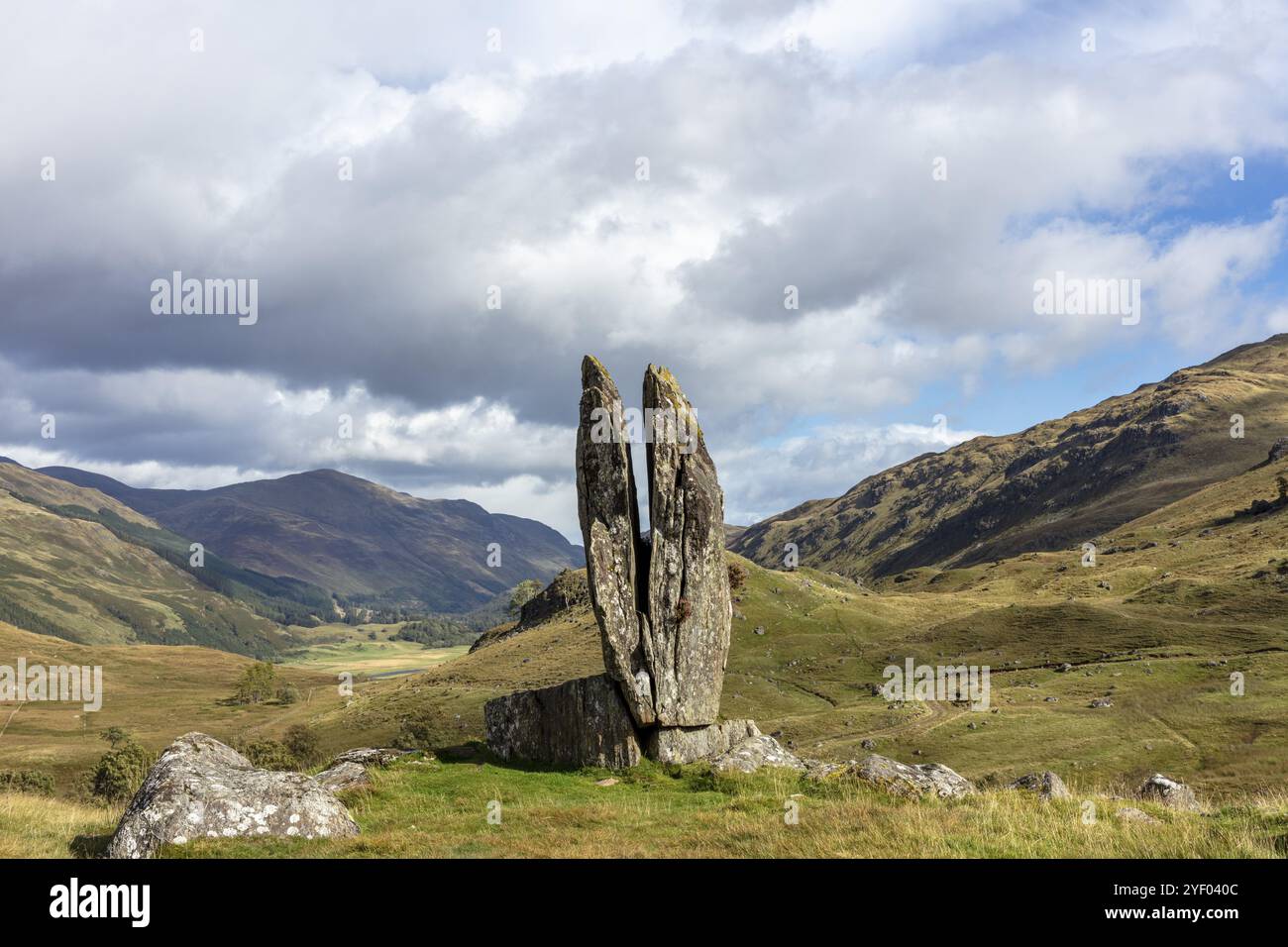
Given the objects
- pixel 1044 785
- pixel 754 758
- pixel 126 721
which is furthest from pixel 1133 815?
pixel 126 721

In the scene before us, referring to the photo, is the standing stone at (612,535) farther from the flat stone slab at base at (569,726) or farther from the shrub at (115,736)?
the shrub at (115,736)

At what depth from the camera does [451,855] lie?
17.0 meters

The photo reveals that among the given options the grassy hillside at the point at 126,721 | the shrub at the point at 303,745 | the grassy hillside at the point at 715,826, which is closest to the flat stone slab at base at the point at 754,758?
the grassy hillside at the point at 715,826

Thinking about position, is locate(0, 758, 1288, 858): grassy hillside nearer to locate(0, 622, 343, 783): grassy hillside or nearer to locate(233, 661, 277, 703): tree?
locate(0, 622, 343, 783): grassy hillside

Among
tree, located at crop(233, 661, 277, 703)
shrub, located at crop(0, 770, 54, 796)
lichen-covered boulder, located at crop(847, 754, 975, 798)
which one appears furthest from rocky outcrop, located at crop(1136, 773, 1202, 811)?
tree, located at crop(233, 661, 277, 703)

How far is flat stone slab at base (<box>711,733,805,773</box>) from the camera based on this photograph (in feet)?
96.6

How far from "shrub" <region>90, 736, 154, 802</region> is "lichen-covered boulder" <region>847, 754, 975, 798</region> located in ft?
237

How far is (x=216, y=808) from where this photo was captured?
19.1 meters

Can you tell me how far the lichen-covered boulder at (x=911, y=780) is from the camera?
76.9ft

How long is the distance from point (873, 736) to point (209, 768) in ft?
218

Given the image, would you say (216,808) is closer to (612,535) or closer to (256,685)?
(612,535)

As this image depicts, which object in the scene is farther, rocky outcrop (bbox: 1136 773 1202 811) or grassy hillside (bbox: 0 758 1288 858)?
rocky outcrop (bbox: 1136 773 1202 811)
